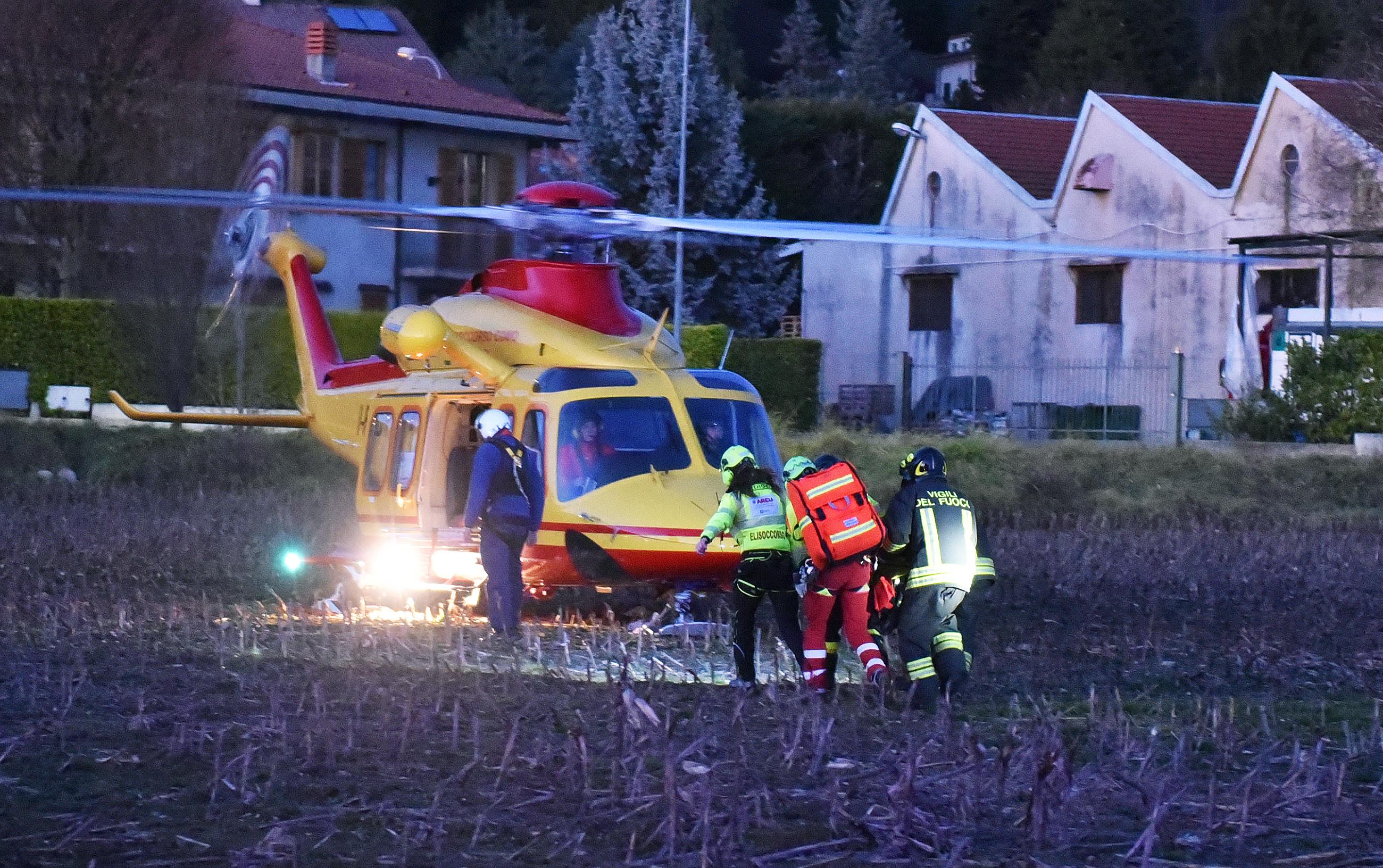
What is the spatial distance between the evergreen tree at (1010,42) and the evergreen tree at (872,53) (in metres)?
6.01

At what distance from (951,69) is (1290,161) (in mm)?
46711

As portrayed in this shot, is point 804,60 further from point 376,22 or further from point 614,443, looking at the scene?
point 614,443

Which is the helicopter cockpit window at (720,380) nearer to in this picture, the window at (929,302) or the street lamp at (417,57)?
the window at (929,302)

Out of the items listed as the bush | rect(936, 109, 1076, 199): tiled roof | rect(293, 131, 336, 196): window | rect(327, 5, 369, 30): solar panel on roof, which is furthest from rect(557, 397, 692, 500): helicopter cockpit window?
rect(327, 5, 369, 30): solar panel on roof

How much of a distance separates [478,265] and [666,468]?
83.6 ft

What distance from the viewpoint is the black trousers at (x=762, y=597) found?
1048 centimetres

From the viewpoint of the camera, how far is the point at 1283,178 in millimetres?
32312

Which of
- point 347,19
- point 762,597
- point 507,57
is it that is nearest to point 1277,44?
point 507,57

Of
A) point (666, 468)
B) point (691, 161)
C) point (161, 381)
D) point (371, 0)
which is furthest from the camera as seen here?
point (371, 0)

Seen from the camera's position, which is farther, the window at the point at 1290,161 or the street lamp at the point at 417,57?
the street lamp at the point at 417,57

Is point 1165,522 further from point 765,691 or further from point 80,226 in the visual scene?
point 80,226

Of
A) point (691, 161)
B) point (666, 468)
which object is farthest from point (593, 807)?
point (691, 161)

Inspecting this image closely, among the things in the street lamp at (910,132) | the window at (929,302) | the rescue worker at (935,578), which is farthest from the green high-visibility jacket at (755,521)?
the window at (929,302)

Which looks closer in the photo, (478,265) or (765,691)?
(765,691)
